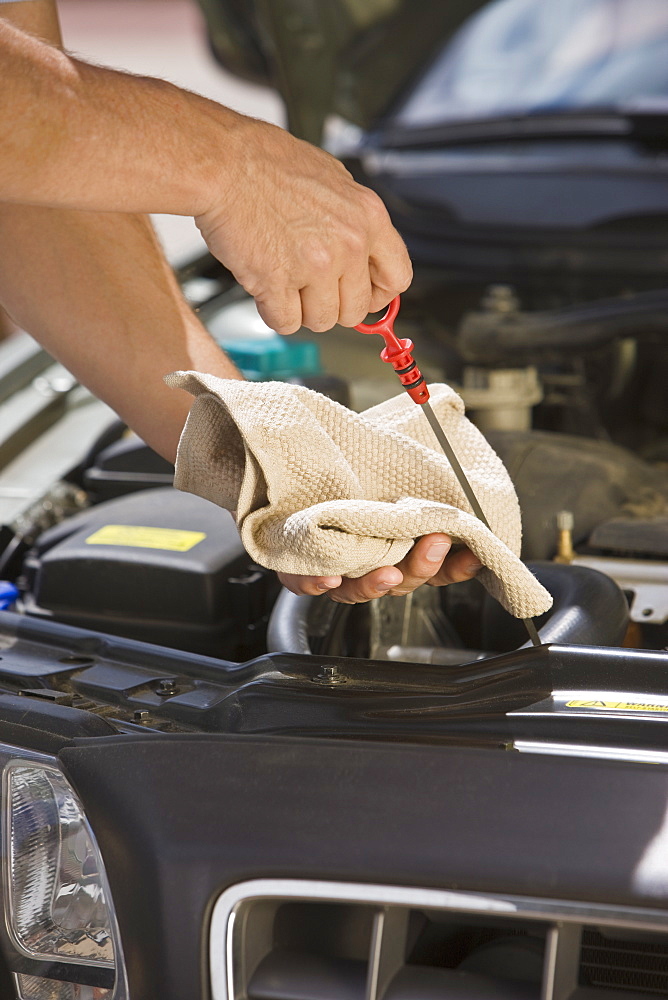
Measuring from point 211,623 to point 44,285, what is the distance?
0.42 metres

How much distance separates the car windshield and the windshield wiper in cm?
1

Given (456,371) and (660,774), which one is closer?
(660,774)

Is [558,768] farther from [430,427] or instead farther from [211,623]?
[211,623]

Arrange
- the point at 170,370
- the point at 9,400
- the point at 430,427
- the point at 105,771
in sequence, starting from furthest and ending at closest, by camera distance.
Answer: the point at 9,400 < the point at 170,370 < the point at 430,427 < the point at 105,771

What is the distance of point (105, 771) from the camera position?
2.69ft

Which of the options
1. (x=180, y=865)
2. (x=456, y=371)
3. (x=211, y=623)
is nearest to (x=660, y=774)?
(x=180, y=865)

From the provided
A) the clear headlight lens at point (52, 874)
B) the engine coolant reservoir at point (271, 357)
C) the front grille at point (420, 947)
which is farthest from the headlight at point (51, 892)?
the engine coolant reservoir at point (271, 357)

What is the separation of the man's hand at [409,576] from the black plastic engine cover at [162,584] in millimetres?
235

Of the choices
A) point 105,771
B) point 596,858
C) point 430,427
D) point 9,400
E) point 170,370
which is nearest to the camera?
point 596,858

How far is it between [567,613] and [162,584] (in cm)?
44

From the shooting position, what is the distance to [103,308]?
118cm

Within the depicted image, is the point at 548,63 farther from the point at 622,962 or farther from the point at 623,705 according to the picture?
the point at 622,962

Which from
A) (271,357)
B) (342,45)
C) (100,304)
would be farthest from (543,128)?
(100,304)

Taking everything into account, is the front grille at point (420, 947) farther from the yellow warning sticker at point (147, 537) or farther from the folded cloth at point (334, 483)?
the yellow warning sticker at point (147, 537)
